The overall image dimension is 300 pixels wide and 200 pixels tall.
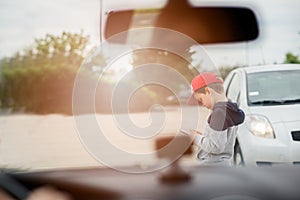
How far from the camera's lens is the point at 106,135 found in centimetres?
176

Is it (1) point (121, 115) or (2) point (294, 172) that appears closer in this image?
(2) point (294, 172)

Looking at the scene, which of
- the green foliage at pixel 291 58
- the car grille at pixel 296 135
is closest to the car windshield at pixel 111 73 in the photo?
the green foliage at pixel 291 58

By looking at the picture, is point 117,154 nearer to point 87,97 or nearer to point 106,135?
point 106,135

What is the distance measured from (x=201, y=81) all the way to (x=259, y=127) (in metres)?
0.26

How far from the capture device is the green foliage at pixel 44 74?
5.73 feet

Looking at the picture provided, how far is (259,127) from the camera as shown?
175 cm

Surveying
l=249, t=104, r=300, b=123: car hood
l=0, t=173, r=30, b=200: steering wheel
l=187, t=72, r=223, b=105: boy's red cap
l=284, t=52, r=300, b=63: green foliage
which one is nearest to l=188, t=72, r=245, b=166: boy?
l=187, t=72, r=223, b=105: boy's red cap

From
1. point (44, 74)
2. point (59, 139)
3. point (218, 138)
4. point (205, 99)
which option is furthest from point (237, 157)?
point (44, 74)

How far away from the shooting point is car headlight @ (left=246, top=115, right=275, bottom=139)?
5.71 feet

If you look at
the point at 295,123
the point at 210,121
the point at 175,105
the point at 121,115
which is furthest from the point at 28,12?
the point at 295,123

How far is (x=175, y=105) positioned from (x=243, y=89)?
10.4 inches

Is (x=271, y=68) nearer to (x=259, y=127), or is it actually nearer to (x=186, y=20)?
(x=259, y=127)

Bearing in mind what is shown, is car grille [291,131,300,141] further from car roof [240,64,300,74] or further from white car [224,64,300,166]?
car roof [240,64,300,74]

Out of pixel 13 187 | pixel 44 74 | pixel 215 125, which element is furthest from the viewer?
pixel 44 74
